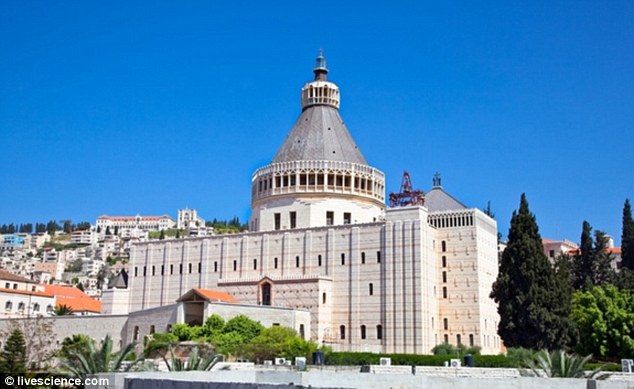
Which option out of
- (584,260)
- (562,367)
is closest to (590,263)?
(584,260)

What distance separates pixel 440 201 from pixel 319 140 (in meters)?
12.3

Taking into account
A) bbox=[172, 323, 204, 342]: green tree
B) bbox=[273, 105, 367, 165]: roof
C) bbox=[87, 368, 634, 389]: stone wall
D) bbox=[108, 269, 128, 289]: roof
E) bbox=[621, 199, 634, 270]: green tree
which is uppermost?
bbox=[273, 105, 367, 165]: roof

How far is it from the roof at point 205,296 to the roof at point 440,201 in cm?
1923

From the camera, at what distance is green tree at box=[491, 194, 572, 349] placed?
155 ft

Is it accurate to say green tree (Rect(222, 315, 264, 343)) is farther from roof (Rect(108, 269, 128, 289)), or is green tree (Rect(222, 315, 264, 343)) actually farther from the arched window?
roof (Rect(108, 269, 128, 289))

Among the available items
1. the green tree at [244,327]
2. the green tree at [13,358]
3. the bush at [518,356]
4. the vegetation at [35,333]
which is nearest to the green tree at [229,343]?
the green tree at [244,327]

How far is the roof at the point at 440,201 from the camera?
64875 mm

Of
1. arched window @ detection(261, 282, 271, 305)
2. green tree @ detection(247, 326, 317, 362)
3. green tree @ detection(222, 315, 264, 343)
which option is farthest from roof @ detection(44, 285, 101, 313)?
green tree @ detection(247, 326, 317, 362)

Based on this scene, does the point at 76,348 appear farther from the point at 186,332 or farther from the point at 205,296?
the point at 205,296

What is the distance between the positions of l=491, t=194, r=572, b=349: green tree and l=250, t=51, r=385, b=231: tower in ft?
55.5

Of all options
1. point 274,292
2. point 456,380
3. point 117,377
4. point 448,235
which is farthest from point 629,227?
point 117,377

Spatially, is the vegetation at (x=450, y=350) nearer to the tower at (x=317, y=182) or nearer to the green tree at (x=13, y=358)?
the tower at (x=317, y=182)

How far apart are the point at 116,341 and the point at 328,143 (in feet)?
81.9

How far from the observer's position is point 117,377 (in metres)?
18.5
